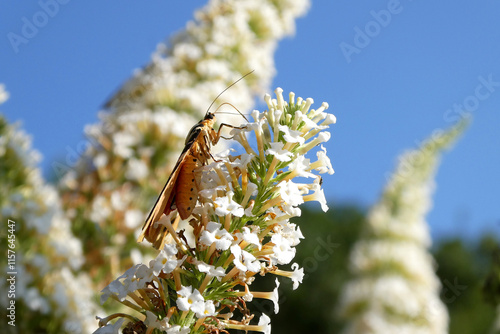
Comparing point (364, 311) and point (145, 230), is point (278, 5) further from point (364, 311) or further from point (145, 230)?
point (364, 311)

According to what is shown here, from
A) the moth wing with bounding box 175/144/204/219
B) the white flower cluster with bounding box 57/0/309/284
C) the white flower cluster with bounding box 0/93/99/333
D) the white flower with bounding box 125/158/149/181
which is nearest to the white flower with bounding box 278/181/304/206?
the moth wing with bounding box 175/144/204/219

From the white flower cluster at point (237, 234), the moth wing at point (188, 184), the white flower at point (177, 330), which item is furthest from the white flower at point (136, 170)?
the white flower at point (177, 330)

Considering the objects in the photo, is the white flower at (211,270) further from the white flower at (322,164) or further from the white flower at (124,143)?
the white flower at (124,143)

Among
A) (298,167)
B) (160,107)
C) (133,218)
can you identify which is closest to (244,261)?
(298,167)

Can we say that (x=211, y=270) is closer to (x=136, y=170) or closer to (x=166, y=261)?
(x=166, y=261)

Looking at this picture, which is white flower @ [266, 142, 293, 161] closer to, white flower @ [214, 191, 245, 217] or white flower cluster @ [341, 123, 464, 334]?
white flower @ [214, 191, 245, 217]
